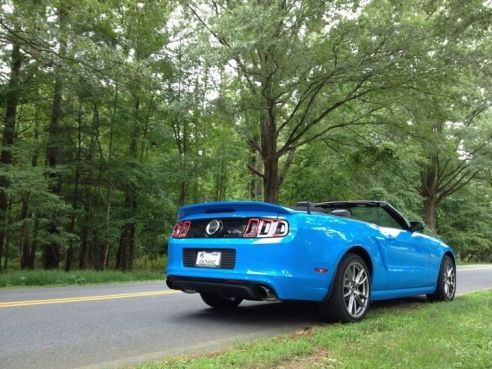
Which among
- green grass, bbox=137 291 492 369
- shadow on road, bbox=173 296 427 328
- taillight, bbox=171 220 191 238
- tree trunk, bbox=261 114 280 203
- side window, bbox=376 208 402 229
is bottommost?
shadow on road, bbox=173 296 427 328

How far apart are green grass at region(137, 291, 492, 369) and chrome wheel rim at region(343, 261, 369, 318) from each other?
188 millimetres

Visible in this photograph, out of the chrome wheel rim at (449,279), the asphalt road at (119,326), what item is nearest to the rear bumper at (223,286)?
the asphalt road at (119,326)

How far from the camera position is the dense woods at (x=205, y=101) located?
1271 centimetres

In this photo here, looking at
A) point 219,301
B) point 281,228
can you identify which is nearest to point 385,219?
point 281,228

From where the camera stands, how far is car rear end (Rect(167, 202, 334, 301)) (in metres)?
4.99

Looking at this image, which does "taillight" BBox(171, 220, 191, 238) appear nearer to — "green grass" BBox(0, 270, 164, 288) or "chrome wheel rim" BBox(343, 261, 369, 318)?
"chrome wheel rim" BBox(343, 261, 369, 318)

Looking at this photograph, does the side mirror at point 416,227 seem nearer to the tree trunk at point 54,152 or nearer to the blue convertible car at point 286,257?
the blue convertible car at point 286,257

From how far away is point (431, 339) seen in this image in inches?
179

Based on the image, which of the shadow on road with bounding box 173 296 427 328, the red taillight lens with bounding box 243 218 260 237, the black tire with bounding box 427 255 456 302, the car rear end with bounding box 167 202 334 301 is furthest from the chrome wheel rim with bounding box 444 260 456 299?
the red taillight lens with bounding box 243 218 260 237

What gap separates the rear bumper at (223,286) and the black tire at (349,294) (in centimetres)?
85

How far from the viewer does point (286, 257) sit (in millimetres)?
4992

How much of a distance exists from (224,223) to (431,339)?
243 centimetres

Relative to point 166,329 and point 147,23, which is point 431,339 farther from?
point 147,23

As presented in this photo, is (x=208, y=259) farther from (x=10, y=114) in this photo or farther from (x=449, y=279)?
(x=10, y=114)
